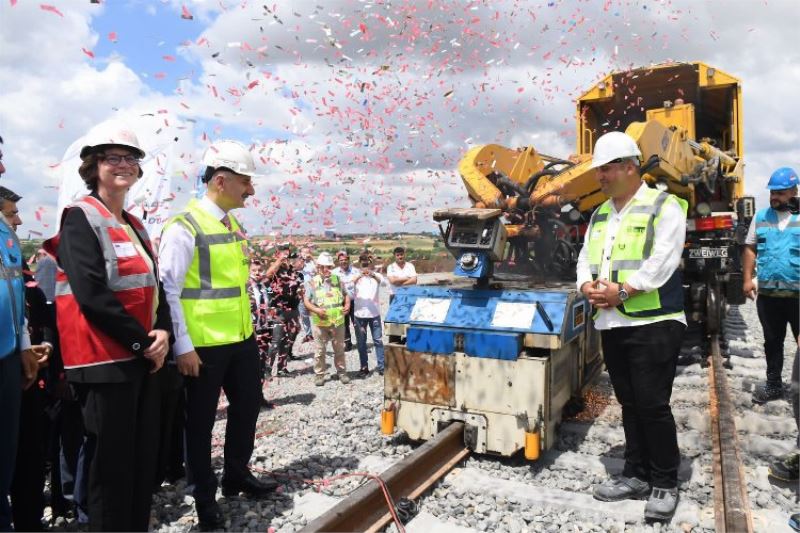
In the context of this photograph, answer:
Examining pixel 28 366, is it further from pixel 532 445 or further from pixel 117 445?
pixel 532 445

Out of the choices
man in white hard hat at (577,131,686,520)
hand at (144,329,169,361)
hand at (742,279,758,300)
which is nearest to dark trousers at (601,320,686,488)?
man in white hard hat at (577,131,686,520)

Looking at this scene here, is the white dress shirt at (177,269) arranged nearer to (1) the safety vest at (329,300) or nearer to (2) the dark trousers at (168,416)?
(2) the dark trousers at (168,416)

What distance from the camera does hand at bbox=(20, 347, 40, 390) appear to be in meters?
2.81

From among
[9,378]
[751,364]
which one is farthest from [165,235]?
[751,364]

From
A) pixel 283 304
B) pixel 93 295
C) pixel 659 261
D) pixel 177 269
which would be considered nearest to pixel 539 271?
pixel 659 261

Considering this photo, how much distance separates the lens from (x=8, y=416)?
262 cm

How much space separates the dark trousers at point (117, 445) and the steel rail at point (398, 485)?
0.83 m

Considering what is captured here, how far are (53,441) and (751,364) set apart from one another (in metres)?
7.45

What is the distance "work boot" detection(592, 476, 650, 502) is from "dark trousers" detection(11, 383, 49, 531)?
10.5 ft

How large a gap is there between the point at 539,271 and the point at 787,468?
11.3 ft

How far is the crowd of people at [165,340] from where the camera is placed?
2.56 m

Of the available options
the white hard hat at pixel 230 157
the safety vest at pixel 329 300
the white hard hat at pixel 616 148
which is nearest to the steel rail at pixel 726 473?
the white hard hat at pixel 616 148

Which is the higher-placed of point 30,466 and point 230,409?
point 230,409

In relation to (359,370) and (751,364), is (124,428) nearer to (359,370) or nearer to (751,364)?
(359,370)
